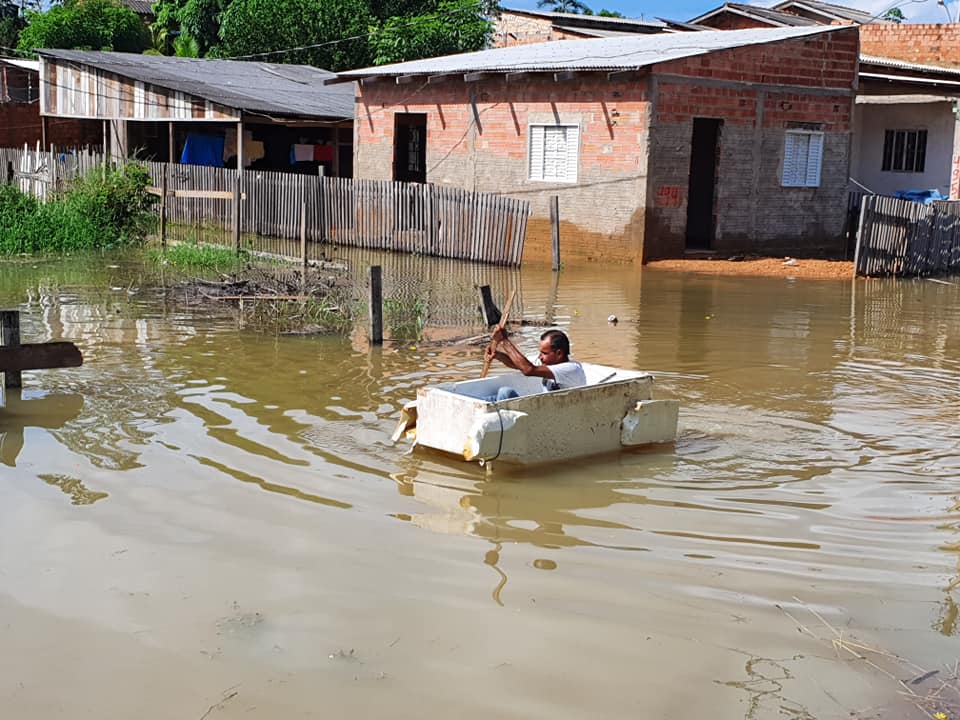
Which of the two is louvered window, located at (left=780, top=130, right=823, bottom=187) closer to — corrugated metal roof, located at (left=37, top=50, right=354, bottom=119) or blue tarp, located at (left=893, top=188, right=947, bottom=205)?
blue tarp, located at (left=893, top=188, right=947, bottom=205)

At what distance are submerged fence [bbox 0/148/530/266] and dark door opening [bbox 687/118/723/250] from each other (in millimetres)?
4961

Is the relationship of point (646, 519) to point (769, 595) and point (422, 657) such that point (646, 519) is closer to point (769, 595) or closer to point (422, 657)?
point (769, 595)

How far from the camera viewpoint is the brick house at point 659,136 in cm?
2000

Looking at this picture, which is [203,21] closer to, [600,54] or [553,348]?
[600,54]

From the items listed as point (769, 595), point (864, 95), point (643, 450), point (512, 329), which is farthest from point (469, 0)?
point (769, 595)

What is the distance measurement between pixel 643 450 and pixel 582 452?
1.92ft

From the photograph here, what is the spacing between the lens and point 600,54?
22.0 meters

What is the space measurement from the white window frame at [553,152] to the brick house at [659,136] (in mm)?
26

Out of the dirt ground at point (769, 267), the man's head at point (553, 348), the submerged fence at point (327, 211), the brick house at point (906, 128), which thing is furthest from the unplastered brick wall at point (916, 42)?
the man's head at point (553, 348)

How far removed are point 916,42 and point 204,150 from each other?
19.5 metres

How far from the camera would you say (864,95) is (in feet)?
87.2

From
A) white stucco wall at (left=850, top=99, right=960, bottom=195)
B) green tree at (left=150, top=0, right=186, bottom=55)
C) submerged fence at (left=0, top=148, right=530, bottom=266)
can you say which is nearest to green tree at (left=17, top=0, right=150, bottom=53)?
green tree at (left=150, top=0, right=186, bottom=55)

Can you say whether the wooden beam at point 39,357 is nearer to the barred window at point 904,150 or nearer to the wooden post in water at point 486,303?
the wooden post in water at point 486,303

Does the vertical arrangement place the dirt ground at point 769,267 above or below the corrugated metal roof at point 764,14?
below
